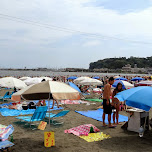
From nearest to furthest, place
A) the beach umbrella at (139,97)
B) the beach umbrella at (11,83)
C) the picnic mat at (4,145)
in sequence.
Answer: the picnic mat at (4,145) < the beach umbrella at (139,97) < the beach umbrella at (11,83)

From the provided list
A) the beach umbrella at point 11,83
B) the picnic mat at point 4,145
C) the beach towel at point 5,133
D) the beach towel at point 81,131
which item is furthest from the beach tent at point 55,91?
the beach umbrella at point 11,83

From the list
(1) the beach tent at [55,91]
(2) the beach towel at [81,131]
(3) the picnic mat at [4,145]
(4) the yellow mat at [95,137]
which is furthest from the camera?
(2) the beach towel at [81,131]

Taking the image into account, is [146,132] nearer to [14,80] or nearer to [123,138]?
[123,138]

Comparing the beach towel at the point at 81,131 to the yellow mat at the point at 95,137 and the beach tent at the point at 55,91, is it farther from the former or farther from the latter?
Answer: the beach tent at the point at 55,91

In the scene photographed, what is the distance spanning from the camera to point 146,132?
595 centimetres

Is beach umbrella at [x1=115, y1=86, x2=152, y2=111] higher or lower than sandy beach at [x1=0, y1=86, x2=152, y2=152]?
higher

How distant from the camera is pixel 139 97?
4750 millimetres

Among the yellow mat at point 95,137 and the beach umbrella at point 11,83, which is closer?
the yellow mat at point 95,137

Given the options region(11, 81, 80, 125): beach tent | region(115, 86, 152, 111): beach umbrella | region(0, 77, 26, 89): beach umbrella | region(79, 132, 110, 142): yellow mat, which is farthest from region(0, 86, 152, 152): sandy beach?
region(0, 77, 26, 89): beach umbrella

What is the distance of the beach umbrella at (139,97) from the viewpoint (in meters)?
4.56

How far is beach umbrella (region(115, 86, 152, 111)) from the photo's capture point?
4.56 m

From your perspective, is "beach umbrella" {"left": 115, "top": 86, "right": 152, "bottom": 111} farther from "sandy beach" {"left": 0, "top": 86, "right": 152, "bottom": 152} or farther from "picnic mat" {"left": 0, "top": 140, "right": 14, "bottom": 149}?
"picnic mat" {"left": 0, "top": 140, "right": 14, "bottom": 149}

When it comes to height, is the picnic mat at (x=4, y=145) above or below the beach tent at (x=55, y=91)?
below

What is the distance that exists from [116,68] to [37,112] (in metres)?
138
